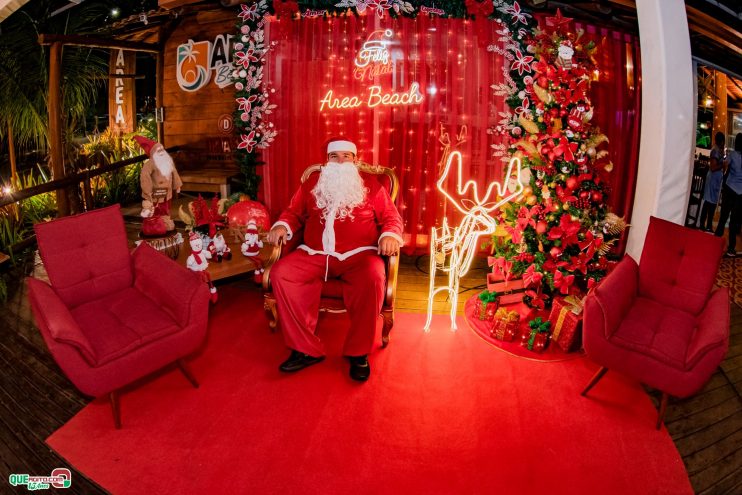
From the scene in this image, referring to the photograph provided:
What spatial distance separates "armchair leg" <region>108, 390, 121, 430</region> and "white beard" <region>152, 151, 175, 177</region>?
6.76 feet

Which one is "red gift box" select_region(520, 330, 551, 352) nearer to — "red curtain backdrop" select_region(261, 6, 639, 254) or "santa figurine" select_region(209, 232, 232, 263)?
"red curtain backdrop" select_region(261, 6, 639, 254)

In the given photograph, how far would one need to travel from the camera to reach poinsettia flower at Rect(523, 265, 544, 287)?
12.0 ft

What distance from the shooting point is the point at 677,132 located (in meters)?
3.58

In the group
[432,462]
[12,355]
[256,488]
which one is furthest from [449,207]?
[12,355]

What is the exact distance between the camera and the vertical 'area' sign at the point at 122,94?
8.55 meters

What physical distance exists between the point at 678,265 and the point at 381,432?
2.38m

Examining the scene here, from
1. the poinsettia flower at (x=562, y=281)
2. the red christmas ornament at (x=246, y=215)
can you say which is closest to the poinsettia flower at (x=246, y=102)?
the red christmas ornament at (x=246, y=215)

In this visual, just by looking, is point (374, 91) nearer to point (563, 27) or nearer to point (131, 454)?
point (563, 27)

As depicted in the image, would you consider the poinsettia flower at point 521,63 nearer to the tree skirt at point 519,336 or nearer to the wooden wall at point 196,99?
the tree skirt at point 519,336

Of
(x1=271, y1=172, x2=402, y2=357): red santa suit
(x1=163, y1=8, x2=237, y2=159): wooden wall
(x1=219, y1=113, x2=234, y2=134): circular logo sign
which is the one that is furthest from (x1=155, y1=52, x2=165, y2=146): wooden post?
(x1=271, y1=172, x2=402, y2=357): red santa suit

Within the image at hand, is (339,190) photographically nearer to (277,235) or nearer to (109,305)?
(277,235)

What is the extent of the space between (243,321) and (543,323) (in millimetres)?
2498

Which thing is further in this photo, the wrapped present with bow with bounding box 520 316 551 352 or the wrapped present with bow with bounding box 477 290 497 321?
the wrapped present with bow with bounding box 477 290 497 321

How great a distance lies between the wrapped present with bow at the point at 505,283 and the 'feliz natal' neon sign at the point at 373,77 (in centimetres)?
218
